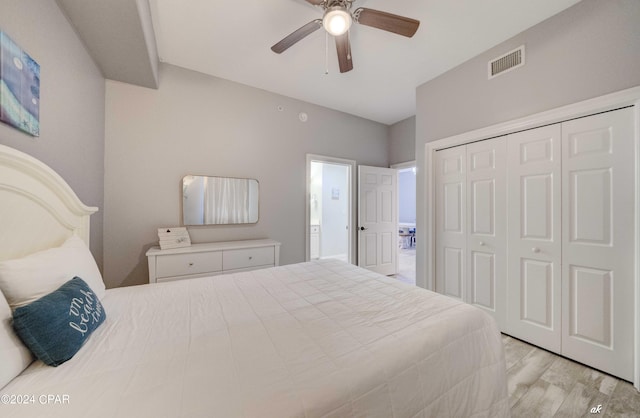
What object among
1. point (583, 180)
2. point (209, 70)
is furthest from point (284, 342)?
point (209, 70)

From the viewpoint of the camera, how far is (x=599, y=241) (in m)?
1.69

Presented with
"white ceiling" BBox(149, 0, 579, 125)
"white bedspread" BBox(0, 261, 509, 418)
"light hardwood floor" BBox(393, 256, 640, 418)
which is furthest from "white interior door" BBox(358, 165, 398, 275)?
"white bedspread" BBox(0, 261, 509, 418)

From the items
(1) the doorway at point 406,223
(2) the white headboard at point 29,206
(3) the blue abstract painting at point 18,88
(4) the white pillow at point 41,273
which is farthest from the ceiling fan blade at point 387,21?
(1) the doorway at point 406,223

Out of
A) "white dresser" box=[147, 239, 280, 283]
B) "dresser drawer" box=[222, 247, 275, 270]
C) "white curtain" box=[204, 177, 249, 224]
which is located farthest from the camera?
"white curtain" box=[204, 177, 249, 224]

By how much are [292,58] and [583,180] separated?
2747 mm

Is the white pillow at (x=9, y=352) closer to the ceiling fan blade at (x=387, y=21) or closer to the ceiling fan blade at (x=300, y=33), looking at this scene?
the ceiling fan blade at (x=300, y=33)

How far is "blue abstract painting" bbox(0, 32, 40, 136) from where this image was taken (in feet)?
3.52

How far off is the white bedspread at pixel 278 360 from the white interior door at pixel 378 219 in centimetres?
236

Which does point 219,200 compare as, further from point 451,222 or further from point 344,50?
point 451,222

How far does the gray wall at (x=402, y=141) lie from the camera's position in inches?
151

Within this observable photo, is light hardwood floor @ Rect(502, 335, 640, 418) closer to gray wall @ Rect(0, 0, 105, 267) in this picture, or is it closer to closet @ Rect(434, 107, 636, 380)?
closet @ Rect(434, 107, 636, 380)

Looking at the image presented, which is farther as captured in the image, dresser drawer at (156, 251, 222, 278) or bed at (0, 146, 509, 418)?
dresser drawer at (156, 251, 222, 278)

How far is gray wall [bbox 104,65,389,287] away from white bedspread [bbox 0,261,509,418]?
125 centimetres

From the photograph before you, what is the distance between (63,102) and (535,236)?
383 cm
